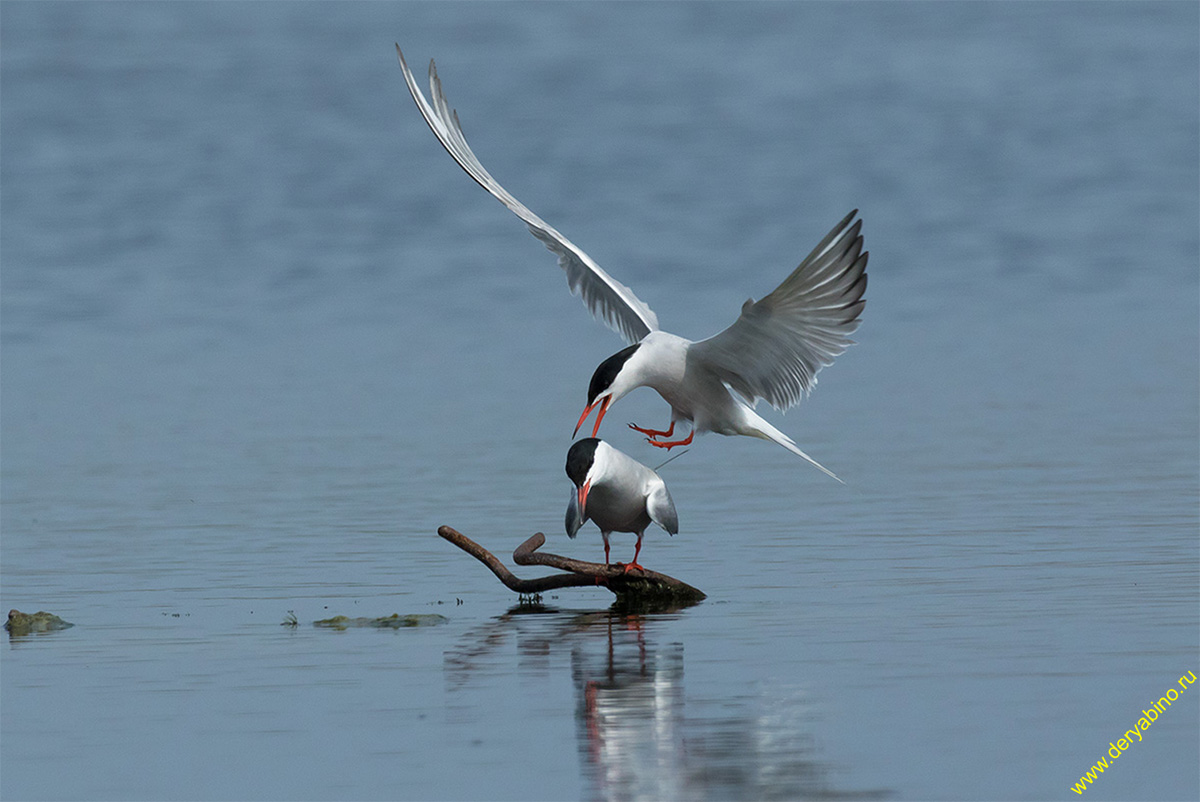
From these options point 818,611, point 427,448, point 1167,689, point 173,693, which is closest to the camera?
point 1167,689

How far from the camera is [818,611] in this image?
877 centimetres

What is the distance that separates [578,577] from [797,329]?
154 centimetres

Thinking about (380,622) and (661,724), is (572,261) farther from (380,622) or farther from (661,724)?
(661,724)

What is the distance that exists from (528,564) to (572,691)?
1.66m

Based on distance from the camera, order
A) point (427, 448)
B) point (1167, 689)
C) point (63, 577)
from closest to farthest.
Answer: point (1167, 689) < point (63, 577) < point (427, 448)

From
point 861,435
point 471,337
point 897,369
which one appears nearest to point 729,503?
point 861,435

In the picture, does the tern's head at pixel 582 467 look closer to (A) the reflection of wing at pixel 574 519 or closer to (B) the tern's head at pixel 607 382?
(A) the reflection of wing at pixel 574 519

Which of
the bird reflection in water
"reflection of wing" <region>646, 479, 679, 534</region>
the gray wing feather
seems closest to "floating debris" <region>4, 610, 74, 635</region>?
the bird reflection in water

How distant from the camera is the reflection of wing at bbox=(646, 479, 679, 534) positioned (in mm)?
9352

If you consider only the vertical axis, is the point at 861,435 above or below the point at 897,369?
below

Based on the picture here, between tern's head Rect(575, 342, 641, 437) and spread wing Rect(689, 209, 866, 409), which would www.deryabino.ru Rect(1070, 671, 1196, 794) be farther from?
tern's head Rect(575, 342, 641, 437)

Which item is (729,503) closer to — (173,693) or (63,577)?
(63,577)

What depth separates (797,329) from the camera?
9000 millimetres

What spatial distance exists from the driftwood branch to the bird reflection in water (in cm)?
40
